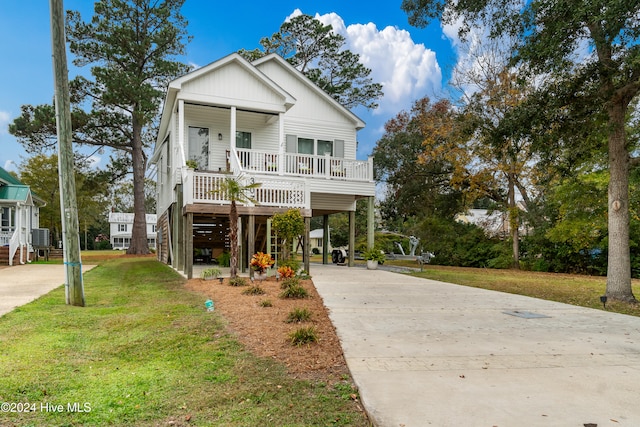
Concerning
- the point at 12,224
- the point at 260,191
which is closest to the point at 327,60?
the point at 260,191

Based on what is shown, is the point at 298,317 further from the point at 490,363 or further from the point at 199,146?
the point at 199,146

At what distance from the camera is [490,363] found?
417 cm

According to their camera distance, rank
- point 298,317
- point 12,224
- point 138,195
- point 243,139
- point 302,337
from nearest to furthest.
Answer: point 302,337 < point 298,317 < point 243,139 < point 12,224 < point 138,195

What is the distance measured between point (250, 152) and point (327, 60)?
58.5 feet

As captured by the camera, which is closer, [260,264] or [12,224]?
[260,264]

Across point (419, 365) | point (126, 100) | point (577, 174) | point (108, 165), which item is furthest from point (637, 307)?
point (108, 165)

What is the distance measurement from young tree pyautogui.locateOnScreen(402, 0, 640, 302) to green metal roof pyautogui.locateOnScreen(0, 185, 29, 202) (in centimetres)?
1822

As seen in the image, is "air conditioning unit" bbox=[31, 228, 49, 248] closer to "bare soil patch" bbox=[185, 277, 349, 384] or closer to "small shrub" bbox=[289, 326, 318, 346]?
"bare soil patch" bbox=[185, 277, 349, 384]

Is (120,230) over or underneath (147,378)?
over

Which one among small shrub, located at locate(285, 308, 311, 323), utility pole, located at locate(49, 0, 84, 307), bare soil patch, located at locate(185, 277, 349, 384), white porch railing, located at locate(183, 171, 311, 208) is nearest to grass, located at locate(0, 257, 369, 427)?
bare soil patch, located at locate(185, 277, 349, 384)

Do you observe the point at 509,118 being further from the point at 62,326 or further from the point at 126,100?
the point at 126,100

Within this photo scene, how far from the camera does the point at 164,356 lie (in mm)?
4344

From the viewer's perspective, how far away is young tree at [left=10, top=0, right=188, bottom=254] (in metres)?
23.2

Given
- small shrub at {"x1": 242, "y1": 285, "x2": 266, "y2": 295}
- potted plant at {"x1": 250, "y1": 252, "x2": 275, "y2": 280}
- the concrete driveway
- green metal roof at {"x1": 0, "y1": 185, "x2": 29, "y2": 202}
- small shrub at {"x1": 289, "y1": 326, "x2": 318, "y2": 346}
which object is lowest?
the concrete driveway
